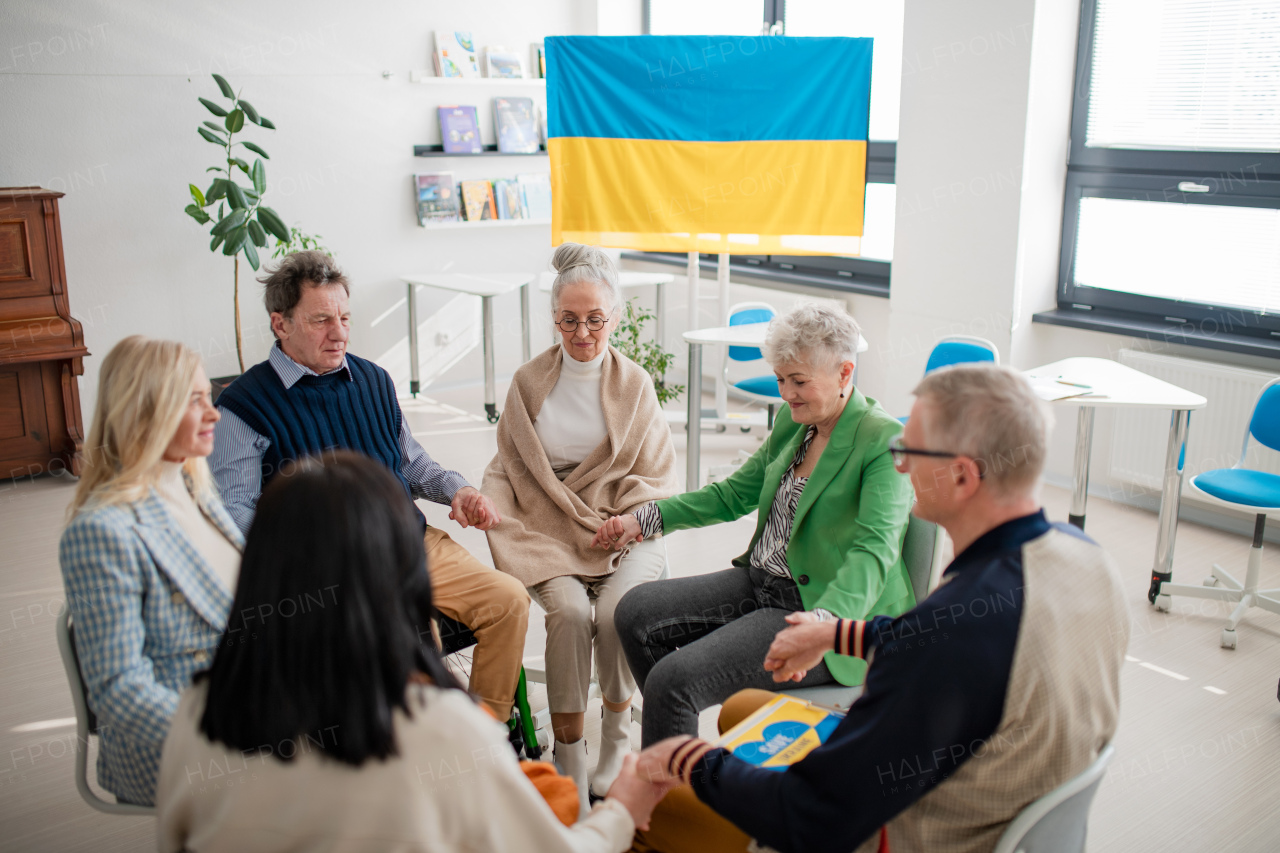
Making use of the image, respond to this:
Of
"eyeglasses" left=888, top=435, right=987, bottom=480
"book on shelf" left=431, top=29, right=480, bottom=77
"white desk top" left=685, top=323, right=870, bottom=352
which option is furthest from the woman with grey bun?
"book on shelf" left=431, top=29, right=480, bottom=77

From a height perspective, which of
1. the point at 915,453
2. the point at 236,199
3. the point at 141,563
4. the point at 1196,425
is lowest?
the point at 1196,425

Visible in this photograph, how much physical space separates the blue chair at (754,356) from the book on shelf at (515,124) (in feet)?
7.22

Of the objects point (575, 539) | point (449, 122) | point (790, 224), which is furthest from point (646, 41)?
point (575, 539)

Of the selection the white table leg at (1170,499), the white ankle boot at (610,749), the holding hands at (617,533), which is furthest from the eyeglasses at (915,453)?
the white table leg at (1170,499)

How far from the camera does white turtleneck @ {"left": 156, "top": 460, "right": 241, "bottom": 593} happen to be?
5.61 feet

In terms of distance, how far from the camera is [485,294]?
5504 millimetres

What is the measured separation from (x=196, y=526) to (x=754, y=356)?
3.73 metres

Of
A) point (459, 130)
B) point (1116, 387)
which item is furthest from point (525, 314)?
point (1116, 387)

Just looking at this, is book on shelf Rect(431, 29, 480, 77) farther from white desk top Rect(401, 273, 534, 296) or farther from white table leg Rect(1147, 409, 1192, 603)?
white table leg Rect(1147, 409, 1192, 603)

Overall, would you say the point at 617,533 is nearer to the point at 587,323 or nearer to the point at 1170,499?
the point at 587,323

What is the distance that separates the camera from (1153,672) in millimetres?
3082

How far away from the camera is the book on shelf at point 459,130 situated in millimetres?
6223

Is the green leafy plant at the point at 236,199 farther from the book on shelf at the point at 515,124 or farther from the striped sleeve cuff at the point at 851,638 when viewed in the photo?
the striped sleeve cuff at the point at 851,638

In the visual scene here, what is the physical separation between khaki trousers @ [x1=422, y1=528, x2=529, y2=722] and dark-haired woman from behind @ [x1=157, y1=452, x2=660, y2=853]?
1.17 m
